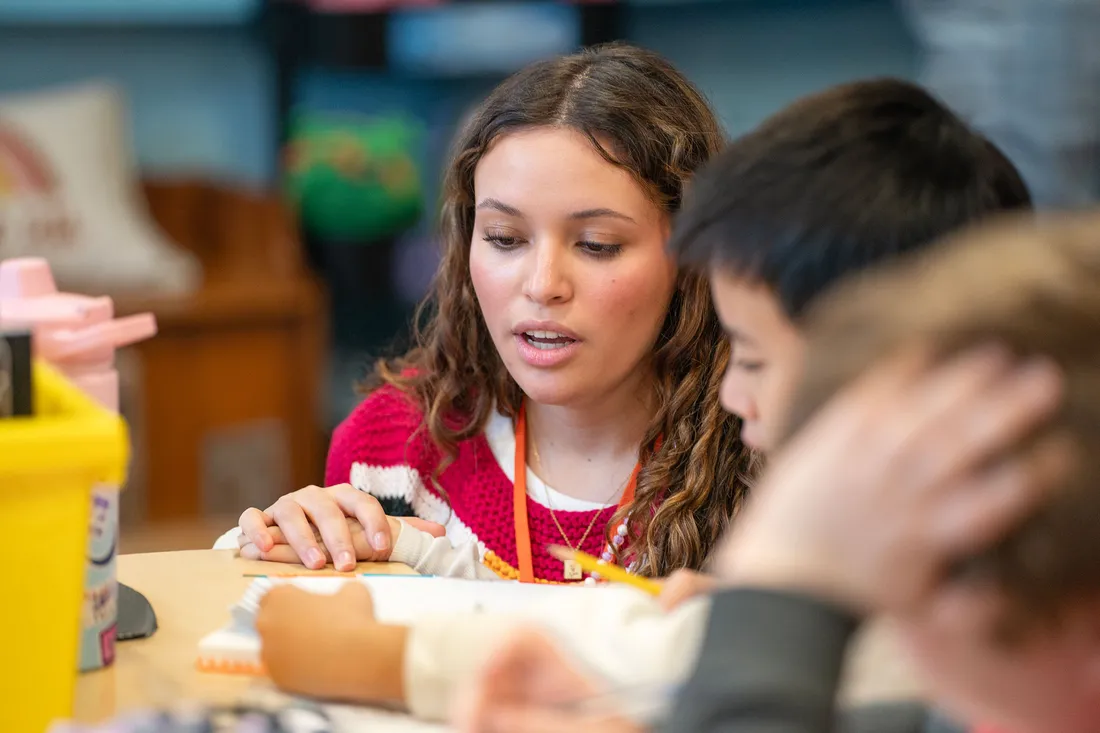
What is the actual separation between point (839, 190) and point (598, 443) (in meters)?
0.59

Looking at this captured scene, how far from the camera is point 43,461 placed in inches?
24.3

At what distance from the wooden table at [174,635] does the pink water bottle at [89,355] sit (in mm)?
22

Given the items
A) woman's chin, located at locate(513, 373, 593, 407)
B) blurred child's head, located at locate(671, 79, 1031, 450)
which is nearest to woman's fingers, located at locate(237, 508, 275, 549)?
woman's chin, located at locate(513, 373, 593, 407)

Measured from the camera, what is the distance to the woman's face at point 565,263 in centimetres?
115

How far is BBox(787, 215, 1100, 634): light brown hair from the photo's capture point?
41 centimetres

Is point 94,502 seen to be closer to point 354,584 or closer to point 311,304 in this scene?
point 354,584

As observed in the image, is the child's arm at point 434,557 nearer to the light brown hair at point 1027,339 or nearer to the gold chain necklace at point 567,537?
the gold chain necklace at point 567,537

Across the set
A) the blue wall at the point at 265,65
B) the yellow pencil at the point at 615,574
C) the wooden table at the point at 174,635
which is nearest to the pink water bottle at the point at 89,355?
the wooden table at the point at 174,635

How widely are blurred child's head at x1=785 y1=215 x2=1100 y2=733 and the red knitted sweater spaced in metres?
0.80

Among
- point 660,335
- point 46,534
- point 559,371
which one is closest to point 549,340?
point 559,371

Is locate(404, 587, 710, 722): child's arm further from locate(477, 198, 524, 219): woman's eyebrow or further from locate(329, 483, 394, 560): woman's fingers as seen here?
locate(477, 198, 524, 219): woman's eyebrow

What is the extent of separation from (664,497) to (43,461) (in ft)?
2.24

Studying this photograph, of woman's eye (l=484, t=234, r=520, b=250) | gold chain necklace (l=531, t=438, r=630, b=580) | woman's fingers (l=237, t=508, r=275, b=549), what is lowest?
gold chain necklace (l=531, t=438, r=630, b=580)

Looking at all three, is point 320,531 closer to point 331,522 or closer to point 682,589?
point 331,522
